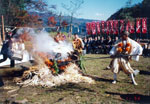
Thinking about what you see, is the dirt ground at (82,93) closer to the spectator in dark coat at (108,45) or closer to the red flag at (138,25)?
the spectator in dark coat at (108,45)

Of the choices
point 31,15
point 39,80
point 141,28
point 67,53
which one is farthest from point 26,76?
point 141,28

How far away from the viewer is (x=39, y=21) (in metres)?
19.8

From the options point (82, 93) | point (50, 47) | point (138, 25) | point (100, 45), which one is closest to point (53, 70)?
point (50, 47)

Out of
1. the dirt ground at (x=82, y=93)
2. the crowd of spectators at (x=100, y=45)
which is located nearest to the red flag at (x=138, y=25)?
the crowd of spectators at (x=100, y=45)

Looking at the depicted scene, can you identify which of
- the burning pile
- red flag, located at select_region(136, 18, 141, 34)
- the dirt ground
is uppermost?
red flag, located at select_region(136, 18, 141, 34)

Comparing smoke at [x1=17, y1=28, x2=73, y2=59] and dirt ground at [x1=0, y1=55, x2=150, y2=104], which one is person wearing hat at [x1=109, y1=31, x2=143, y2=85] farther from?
smoke at [x1=17, y1=28, x2=73, y2=59]

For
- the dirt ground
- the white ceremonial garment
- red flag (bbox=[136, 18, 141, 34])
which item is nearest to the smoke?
the dirt ground

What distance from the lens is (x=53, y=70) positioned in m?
7.22

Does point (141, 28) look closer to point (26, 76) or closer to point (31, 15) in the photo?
point (31, 15)

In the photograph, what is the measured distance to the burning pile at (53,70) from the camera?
698 cm

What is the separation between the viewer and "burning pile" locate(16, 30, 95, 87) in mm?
6977

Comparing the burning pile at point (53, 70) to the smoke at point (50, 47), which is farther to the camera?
the smoke at point (50, 47)

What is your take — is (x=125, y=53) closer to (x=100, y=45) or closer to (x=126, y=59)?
(x=126, y=59)

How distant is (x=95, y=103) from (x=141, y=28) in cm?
1514
